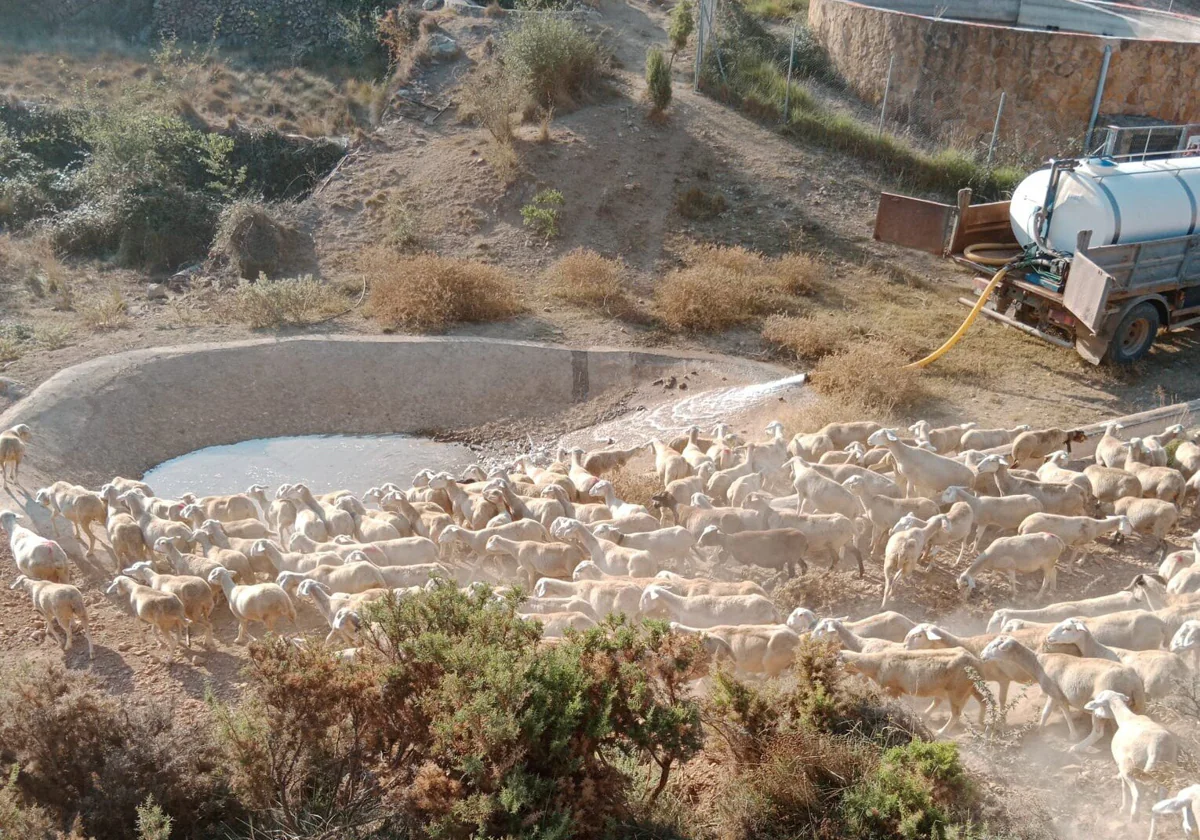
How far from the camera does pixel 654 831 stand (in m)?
5.86

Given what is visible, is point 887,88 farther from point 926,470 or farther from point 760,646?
point 760,646

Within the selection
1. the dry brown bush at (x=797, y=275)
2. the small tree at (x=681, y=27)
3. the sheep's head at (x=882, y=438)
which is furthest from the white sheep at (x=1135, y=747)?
the small tree at (x=681, y=27)

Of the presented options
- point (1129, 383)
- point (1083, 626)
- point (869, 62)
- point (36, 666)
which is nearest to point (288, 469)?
point (36, 666)

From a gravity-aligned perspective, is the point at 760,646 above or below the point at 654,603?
above

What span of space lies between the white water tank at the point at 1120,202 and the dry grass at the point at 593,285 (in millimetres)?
6328

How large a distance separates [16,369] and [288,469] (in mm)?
4064

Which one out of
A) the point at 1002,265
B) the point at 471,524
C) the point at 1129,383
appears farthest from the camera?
the point at 1002,265

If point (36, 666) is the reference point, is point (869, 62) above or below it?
above

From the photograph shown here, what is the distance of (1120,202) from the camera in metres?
12.6

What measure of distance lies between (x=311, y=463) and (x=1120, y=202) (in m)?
11.4

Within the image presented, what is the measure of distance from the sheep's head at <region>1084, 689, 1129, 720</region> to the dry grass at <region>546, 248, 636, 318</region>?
1074 centimetres

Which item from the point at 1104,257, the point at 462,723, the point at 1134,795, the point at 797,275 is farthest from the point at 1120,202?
the point at 462,723

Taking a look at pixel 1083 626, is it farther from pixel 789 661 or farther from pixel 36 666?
pixel 36 666

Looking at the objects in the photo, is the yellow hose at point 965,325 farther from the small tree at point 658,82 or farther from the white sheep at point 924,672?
the small tree at point 658,82
